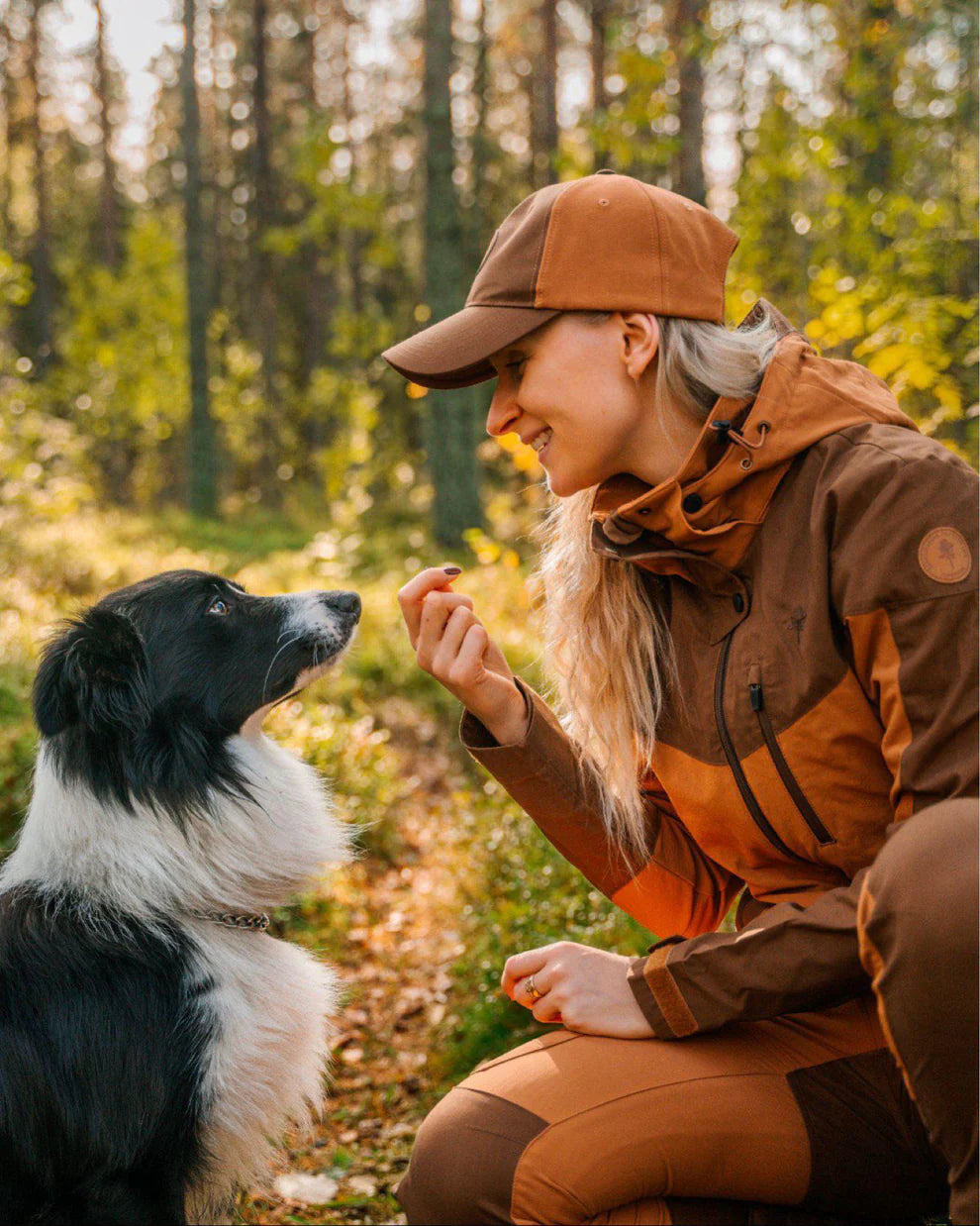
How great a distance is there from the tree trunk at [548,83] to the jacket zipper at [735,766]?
17.7 metres

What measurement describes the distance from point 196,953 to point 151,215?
27462 millimetres

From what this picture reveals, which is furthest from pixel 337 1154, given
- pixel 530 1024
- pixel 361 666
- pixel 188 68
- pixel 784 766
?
pixel 188 68

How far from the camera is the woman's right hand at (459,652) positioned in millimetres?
2299

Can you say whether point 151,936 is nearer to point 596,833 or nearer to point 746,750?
point 596,833

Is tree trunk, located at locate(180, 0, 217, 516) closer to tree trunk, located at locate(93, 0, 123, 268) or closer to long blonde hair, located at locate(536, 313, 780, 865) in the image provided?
tree trunk, located at locate(93, 0, 123, 268)

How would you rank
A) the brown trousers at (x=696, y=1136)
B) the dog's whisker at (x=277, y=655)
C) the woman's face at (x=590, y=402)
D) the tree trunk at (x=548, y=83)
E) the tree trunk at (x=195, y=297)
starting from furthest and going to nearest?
the tree trunk at (x=548, y=83) < the tree trunk at (x=195, y=297) < the dog's whisker at (x=277, y=655) < the woman's face at (x=590, y=402) < the brown trousers at (x=696, y=1136)

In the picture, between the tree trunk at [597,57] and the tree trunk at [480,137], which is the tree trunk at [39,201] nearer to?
the tree trunk at [480,137]

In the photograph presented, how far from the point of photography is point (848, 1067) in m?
1.94

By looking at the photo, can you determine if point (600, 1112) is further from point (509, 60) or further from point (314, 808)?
point (509, 60)

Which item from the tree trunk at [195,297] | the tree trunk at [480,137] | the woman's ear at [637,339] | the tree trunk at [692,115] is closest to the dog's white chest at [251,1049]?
the woman's ear at [637,339]

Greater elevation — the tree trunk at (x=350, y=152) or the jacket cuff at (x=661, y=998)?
the tree trunk at (x=350, y=152)

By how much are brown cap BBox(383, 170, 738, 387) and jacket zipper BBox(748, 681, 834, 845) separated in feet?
2.44

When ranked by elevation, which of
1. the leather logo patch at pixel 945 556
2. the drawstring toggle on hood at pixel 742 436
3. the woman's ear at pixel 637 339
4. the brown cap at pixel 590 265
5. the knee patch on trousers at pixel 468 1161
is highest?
the brown cap at pixel 590 265

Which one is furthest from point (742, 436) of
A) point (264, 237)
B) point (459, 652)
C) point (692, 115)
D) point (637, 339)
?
point (264, 237)
